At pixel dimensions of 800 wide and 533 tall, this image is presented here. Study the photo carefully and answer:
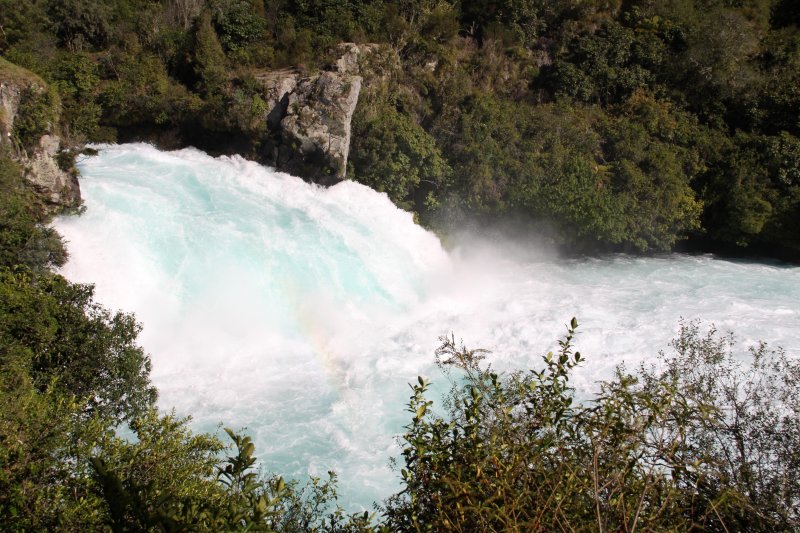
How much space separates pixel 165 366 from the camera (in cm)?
1354

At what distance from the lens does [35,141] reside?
14.3m

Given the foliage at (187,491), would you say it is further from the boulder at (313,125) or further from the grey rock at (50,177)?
the boulder at (313,125)

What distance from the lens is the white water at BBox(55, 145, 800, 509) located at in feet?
41.2

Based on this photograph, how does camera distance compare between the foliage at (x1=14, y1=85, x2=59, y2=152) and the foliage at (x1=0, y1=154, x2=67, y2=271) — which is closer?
the foliage at (x1=0, y1=154, x2=67, y2=271)

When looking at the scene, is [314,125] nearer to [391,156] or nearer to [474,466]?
[391,156]

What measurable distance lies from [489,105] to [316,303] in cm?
1238

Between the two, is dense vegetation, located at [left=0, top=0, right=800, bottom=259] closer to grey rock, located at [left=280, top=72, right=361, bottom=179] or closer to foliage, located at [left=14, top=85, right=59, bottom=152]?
grey rock, located at [left=280, top=72, right=361, bottom=179]

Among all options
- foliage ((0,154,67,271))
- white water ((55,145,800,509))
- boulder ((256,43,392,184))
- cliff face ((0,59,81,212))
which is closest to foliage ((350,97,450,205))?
white water ((55,145,800,509))

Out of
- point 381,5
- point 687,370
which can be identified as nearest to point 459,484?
point 687,370

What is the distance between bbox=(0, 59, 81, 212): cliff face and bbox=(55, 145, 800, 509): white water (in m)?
0.68

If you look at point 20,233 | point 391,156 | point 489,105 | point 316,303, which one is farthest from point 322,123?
point 20,233

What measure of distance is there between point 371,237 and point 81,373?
1023 cm

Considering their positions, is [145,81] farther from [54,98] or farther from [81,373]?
[81,373]

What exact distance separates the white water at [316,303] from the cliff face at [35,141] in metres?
0.68
